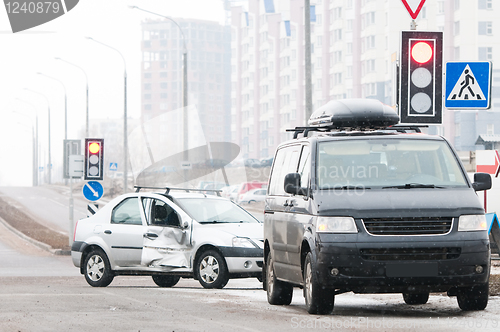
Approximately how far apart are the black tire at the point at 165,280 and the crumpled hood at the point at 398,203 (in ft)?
24.9

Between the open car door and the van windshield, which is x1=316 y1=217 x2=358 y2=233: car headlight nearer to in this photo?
the van windshield

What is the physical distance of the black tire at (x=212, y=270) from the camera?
14.1 meters

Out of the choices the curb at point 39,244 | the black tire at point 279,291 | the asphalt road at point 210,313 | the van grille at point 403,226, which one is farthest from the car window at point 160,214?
the curb at point 39,244

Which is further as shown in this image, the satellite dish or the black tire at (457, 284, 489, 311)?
the satellite dish

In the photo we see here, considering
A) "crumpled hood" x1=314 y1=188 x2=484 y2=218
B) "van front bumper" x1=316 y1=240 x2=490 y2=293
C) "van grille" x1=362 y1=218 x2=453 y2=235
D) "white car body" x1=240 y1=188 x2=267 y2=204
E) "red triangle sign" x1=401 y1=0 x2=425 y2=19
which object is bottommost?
"white car body" x1=240 y1=188 x2=267 y2=204

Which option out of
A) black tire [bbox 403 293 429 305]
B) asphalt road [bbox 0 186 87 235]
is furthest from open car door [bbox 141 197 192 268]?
asphalt road [bbox 0 186 87 235]

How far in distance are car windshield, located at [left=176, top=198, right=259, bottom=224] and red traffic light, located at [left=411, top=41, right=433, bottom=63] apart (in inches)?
199

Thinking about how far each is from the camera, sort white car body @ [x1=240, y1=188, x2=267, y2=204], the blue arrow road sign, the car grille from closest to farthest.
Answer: the car grille, the blue arrow road sign, white car body @ [x1=240, y1=188, x2=267, y2=204]

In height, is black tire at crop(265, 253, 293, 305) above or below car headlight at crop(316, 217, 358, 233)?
below

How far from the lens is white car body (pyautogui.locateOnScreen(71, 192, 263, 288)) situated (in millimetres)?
14141

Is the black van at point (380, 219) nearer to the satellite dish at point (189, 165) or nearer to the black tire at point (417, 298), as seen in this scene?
the black tire at point (417, 298)

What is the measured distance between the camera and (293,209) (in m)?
9.77

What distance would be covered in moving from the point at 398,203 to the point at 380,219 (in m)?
0.25

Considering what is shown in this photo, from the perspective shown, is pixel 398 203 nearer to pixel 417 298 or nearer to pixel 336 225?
pixel 336 225
